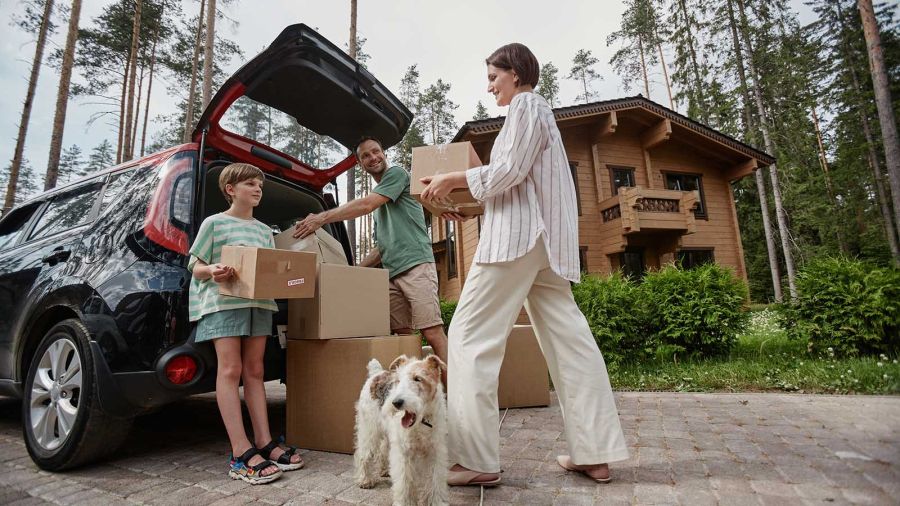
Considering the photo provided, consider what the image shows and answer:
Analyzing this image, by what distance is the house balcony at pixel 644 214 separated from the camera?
11.9 meters

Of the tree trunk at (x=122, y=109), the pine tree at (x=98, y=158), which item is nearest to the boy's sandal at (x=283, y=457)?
the tree trunk at (x=122, y=109)

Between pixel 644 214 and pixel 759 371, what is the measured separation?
8.53 metres

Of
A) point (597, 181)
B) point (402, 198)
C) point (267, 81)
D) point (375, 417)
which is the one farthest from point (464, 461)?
point (597, 181)

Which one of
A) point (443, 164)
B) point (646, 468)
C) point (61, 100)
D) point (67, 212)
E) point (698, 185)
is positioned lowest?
point (646, 468)

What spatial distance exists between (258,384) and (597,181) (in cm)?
1301

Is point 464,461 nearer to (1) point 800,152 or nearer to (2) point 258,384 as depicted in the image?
(2) point 258,384

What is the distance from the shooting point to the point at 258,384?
230 cm

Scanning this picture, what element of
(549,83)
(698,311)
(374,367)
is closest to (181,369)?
(374,367)

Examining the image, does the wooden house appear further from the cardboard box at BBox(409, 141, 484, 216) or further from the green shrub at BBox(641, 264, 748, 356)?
the cardboard box at BBox(409, 141, 484, 216)

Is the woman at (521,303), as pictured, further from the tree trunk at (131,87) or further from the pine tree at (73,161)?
the pine tree at (73,161)

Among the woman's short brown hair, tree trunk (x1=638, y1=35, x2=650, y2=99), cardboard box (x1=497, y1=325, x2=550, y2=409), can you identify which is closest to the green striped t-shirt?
the woman's short brown hair

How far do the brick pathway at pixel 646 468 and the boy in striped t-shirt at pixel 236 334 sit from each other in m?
0.13

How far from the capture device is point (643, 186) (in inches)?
552

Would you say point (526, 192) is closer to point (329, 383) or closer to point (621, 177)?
point (329, 383)
